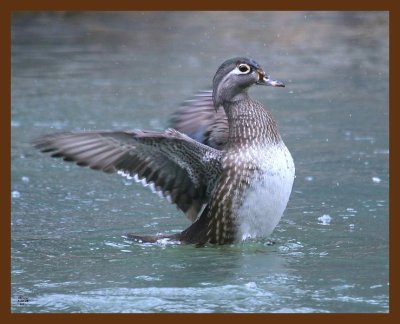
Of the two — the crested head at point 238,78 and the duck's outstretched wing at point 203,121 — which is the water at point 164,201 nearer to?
the duck's outstretched wing at point 203,121

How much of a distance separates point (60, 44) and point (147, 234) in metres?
7.43

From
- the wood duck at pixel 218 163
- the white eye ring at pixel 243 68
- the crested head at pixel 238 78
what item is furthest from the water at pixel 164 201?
the white eye ring at pixel 243 68

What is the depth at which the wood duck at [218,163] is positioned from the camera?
6.44 meters

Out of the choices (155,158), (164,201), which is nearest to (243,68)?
(155,158)

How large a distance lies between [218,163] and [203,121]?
3.06 ft

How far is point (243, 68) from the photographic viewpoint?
6.84 meters

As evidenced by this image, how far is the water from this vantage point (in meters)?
5.86

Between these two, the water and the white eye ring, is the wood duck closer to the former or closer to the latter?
the white eye ring

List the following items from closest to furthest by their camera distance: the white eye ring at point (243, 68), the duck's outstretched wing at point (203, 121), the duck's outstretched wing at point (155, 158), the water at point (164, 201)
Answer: the water at point (164, 201), the duck's outstretched wing at point (155, 158), the white eye ring at point (243, 68), the duck's outstretched wing at point (203, 121)

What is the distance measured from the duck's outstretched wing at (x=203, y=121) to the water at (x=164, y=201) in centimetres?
71

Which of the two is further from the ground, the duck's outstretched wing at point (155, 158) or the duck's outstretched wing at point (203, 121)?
the duck's outstretched wing at point (203, 121)

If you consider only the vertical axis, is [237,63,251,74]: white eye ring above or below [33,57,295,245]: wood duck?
above

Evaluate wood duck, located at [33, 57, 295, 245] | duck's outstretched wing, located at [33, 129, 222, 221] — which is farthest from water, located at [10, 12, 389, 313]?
duck's outstretched wing, located at [33, 129, 222, 221]

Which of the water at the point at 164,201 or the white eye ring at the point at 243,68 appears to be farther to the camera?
the white eye ring at the point at 243,68
